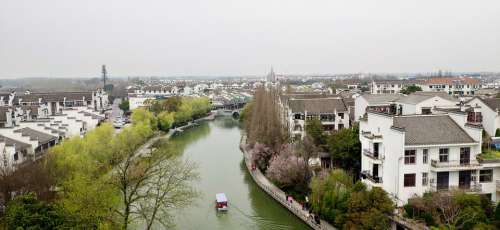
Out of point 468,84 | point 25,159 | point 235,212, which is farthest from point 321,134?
point 468,84

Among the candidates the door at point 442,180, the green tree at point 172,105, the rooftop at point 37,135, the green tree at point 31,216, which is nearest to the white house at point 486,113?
the door at point 442,180

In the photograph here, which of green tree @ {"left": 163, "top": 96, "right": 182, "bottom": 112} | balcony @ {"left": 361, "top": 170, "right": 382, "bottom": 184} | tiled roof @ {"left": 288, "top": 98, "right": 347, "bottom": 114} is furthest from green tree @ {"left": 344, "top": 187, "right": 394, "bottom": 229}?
green tree @ {"left": 163, "top": 96, "right": 182, "bottom": 112}

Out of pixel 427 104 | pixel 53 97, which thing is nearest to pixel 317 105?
pixel 427 104

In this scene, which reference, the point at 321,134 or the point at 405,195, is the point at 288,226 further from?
the point at 321,134

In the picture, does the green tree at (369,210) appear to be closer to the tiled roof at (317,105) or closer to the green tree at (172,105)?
the tiled roof at (317,105)

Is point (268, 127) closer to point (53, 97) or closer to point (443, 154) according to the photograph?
point (443, 154)

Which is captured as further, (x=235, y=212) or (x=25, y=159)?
(x=25, y=159)
